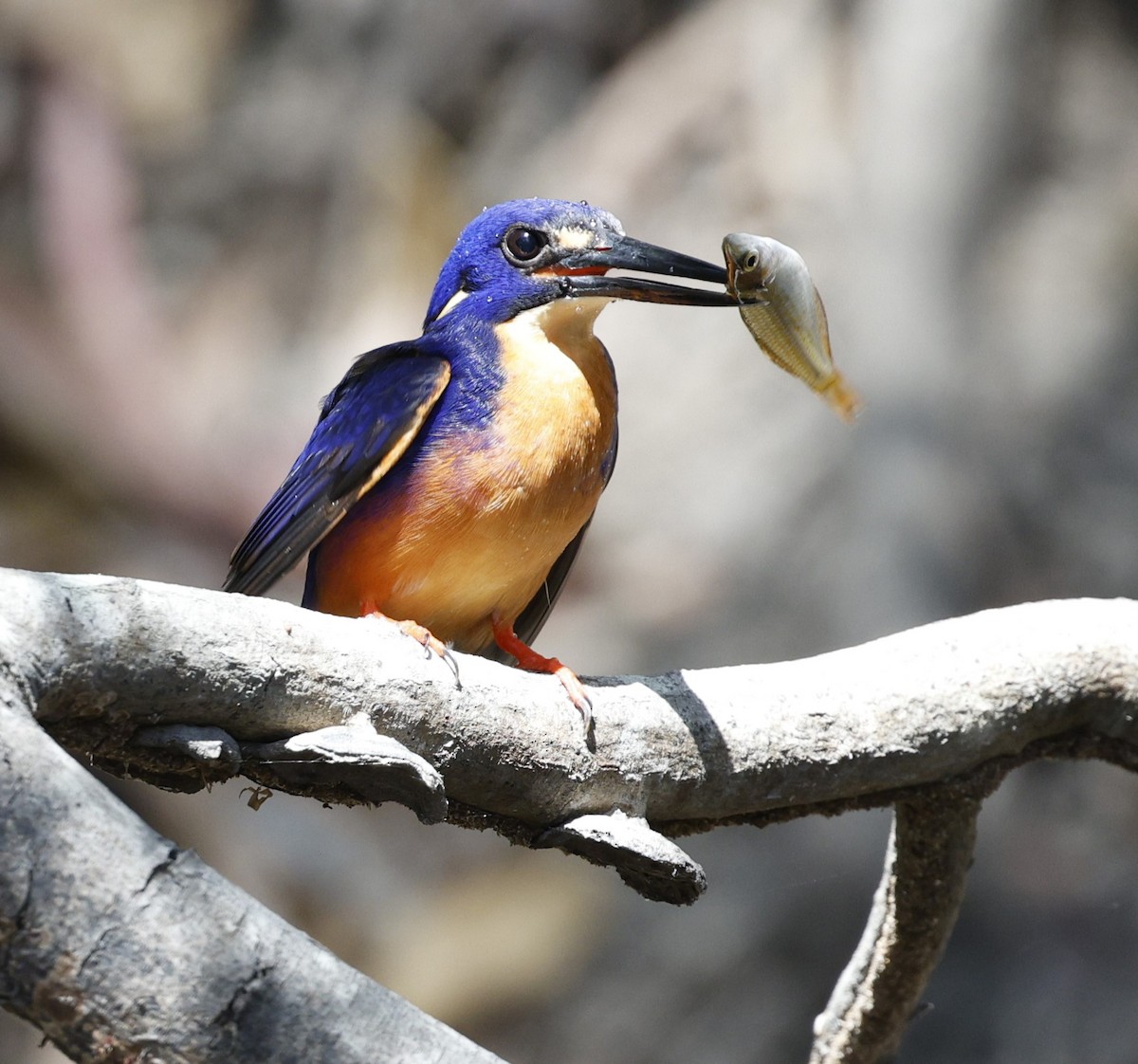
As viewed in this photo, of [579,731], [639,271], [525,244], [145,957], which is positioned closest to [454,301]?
[525,244]

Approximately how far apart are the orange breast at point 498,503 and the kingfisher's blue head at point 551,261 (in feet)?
0.17

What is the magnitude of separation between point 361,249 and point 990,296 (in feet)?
9.73

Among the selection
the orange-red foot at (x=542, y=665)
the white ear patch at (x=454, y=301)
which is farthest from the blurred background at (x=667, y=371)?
the white ear patch at (x=454, y=301)

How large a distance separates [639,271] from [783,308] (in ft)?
1.27

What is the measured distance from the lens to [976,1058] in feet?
17.4

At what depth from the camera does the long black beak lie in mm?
2590

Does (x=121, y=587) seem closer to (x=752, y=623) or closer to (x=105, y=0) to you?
(x=752, y=623)

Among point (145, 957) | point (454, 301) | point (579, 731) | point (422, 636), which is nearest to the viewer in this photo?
point (145, 957)

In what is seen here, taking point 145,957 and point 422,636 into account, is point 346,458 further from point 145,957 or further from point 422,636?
point 145,957

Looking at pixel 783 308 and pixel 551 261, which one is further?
pixel 551 261

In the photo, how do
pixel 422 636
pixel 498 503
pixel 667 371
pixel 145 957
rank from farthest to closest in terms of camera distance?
1. pixel 667 371
2. pixel 498 503
3. pixel 422 636
4. pixel 145 957

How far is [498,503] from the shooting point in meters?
2.59

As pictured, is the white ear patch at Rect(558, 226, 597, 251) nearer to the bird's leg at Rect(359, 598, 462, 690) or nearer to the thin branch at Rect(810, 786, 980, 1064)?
the bird's leg at Rect(359, 598, 462, 690)

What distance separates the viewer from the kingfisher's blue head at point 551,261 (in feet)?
8.80
